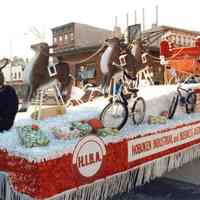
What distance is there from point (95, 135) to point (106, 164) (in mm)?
311

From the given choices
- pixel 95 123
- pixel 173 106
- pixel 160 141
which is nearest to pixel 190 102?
pixel 173 106

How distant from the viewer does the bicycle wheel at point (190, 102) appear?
15.5 feet

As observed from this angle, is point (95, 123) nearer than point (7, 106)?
No

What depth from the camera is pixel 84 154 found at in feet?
9.01

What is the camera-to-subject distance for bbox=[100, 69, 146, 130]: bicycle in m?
3.48

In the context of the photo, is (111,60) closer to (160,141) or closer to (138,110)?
(138,110)

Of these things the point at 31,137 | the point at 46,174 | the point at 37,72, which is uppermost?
the point at 37,72

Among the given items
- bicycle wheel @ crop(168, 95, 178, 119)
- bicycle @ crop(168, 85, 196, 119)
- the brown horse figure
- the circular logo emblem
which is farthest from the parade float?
bicycle @ crop(168, 85, 196, 119)

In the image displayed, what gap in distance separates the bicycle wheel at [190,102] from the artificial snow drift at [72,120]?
0.39 feet

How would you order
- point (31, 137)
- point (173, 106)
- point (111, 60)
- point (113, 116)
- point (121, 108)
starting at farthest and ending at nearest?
point (173, 106) → point (111, 60) → point (121, 108) → point (113, 116) → point (31, 137)

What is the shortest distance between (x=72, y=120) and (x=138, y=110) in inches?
39.5

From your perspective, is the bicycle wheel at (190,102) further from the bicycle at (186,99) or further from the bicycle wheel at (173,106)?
the bicycle wheel at (173,106)

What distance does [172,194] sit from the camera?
3877 mm

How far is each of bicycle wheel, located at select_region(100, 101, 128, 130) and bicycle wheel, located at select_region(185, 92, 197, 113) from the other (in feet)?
5.13
